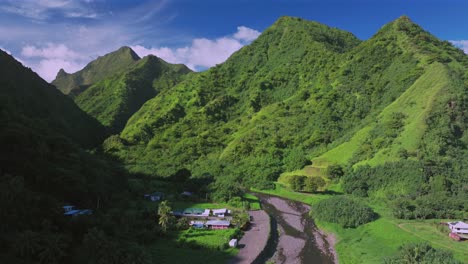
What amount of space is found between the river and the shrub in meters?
3.23

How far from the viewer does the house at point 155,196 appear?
84562mm

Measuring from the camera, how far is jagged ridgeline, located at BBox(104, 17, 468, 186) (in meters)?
93.9

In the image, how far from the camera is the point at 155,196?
85812 millimetres

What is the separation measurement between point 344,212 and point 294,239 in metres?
11.8

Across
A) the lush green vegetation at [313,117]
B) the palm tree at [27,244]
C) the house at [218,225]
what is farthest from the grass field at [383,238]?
the palm tree at [27,244]

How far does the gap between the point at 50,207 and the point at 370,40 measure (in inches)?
5731

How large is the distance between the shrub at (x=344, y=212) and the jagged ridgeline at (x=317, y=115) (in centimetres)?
2154

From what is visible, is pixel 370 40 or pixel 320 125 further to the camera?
pixel 370 40

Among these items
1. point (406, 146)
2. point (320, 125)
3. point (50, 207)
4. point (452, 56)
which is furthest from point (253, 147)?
point (50, 207)

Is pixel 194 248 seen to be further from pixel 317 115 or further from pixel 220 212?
pixel 317 115

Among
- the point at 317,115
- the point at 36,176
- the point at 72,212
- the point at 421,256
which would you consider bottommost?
the point at 421,256

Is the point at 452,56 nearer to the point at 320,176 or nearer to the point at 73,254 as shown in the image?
the point at 320,176

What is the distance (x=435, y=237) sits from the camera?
182ft

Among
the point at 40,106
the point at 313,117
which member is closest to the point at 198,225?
the point at 313,117
